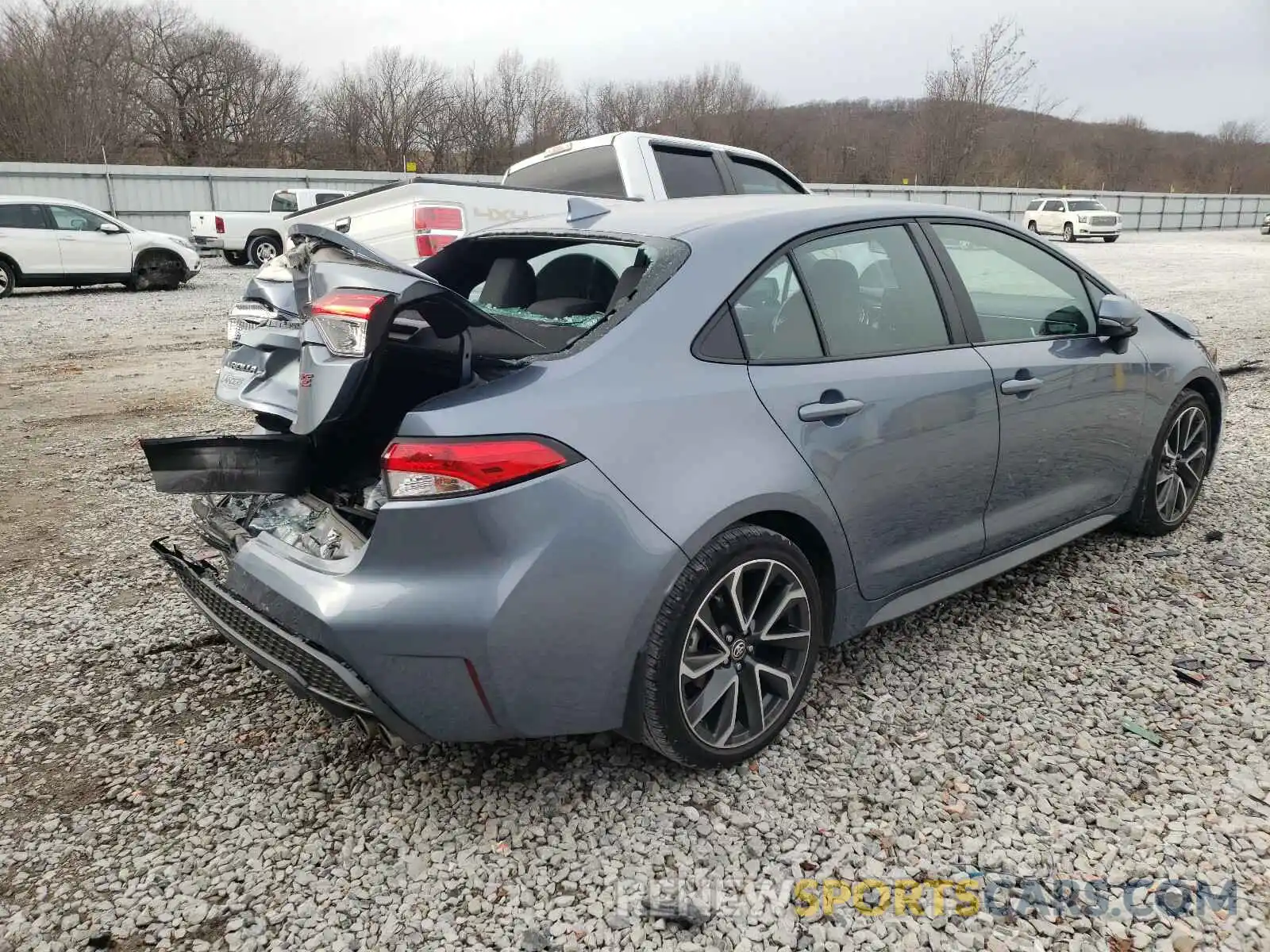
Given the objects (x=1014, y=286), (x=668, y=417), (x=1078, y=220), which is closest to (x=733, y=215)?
(x=668, y=417)

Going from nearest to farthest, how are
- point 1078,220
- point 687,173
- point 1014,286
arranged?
1. point 1014,286
2. point 687,173
3. point 1078,220

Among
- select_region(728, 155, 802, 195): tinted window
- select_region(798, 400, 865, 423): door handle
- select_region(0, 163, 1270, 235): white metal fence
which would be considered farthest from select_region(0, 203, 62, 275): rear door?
select_region(798, 400, 865, 423): door handle

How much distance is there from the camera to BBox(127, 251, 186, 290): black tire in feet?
54.1

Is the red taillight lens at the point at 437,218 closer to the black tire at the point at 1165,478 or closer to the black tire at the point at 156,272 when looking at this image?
the black tire at the point at 1165,478

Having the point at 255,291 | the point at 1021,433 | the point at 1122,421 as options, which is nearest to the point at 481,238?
the point at 255,291

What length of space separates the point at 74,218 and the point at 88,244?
491mm

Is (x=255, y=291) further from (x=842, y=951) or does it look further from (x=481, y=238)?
(x=842, y=951)

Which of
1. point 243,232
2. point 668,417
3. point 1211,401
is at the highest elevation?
point 243,232

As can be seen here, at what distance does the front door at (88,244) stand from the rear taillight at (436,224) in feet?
40.6

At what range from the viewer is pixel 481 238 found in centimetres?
344

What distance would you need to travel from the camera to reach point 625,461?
2.21 metres

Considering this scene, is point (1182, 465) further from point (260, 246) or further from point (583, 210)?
point (260, 246)

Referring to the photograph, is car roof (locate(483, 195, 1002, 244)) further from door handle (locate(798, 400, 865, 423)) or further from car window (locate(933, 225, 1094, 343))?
door handle (locate(798, 400, 865, 423))

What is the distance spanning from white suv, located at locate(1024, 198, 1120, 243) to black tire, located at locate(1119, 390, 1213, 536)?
31.5 meters
